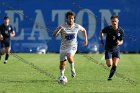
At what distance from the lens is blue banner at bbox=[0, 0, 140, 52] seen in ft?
136

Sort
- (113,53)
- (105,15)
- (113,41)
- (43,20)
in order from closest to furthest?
1. (113,53)
2. (113,41)
3. (105,15)
4. (43,20)

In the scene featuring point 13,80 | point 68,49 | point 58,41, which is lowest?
point 58,41

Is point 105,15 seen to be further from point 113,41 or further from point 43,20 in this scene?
point 113,41

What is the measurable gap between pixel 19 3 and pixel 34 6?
1.09 meters

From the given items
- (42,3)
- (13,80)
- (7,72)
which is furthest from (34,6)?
(13,80)

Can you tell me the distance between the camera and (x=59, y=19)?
41.8 meters

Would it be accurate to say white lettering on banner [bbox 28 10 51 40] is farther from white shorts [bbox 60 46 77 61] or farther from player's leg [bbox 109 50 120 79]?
white shorts [bbox 60 46 77 61]

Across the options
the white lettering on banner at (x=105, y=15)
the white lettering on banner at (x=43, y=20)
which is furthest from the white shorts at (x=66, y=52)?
the white lettering on banner at (x=105, y=15)

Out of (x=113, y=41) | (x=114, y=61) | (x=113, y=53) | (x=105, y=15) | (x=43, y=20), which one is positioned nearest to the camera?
(x=114, y=61)

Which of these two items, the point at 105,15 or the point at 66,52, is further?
the point at 105,15

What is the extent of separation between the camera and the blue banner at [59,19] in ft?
136

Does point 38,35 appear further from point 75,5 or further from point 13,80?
point 13,80

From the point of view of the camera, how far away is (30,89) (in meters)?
16.3

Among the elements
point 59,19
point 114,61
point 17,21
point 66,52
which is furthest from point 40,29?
point 66,52
